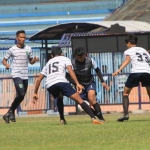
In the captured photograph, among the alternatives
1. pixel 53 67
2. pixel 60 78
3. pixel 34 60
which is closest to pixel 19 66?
pixel 34 60

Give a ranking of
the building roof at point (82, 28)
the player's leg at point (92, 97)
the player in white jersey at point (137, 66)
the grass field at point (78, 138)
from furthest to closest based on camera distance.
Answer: the building roof at point (82, 28) → the player's leg at point (92, 97) → the player in white jersey at point (137, 66) → the grass field at point (78, 138)

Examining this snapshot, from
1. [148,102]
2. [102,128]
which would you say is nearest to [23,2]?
[148,102]

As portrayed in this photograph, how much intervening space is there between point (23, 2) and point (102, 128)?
34.3 metres

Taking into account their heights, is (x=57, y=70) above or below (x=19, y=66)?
below

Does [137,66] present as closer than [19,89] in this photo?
Yes

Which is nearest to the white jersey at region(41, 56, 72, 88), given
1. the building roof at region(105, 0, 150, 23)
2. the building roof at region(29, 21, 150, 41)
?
the building roof at region(29, 21, 150, 41)

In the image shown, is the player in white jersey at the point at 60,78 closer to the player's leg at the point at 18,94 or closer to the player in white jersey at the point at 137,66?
the player in white jersey at the point at 137,66

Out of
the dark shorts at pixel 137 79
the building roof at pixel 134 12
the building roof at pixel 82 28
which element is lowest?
the dark shorts at pixel 137 79

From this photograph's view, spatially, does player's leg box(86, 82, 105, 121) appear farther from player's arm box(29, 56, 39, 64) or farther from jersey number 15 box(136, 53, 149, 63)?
player's arm box(29, 56, 39, 64)

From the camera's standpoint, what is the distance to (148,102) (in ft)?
82.9

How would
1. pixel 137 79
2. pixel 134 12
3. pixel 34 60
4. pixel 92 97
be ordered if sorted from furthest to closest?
1. pixel 134 12
2. pixel 34 60
3. pixel 92 97
4. pixel 137 79

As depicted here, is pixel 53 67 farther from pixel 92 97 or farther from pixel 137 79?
pixel 137 79

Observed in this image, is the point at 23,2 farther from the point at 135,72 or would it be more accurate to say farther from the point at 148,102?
the point at 135,72

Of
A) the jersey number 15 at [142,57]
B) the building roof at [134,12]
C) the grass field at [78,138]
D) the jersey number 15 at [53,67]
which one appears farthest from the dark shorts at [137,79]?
the building roof at [134,12]
